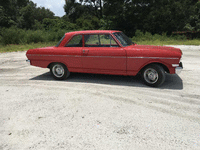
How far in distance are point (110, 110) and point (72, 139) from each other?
117 cm

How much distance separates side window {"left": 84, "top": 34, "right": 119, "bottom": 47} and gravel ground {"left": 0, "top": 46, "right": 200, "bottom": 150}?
119 cm

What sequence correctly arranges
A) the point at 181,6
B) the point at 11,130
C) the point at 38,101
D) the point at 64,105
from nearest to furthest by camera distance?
the point at 11,130
the point at 64,105
the point at 38,101
the point at 181,6

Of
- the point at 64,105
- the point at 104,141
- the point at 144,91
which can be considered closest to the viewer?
the point at 104,141

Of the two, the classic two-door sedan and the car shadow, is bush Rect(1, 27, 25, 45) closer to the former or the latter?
the car shadow

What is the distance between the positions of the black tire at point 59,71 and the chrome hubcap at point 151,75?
258 cm

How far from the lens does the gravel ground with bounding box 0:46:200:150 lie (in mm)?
2686

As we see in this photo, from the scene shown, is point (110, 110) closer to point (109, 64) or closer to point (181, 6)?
point (109, 64)

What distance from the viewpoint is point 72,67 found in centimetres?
570

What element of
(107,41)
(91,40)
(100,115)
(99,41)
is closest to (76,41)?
(91,40)

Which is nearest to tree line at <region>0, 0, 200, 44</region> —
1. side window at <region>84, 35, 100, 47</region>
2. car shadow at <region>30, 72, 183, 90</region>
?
car shadow at <region>30, 72, 183, 90</region>

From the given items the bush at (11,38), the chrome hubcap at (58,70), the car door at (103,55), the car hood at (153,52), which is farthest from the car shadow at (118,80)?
the bush at (11,38)

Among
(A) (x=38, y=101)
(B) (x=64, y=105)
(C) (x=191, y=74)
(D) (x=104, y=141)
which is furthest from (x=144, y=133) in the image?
(C) (x=191, y=74)

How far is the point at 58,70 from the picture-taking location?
593 cm

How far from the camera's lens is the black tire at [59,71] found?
5.82 metres
